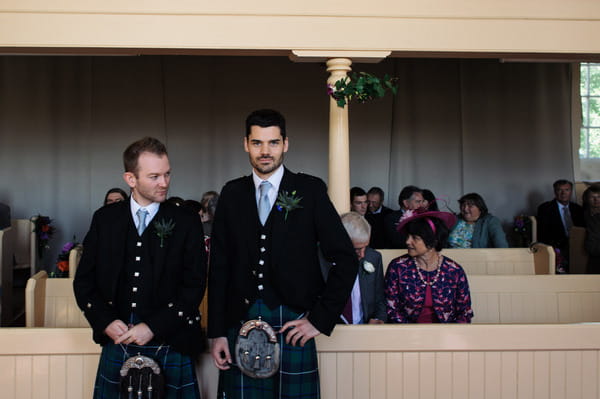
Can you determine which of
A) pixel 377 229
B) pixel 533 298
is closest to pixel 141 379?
pixel 533 298

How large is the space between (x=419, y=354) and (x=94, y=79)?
7.07 m

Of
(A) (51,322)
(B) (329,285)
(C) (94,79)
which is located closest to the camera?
(B) (329,285)

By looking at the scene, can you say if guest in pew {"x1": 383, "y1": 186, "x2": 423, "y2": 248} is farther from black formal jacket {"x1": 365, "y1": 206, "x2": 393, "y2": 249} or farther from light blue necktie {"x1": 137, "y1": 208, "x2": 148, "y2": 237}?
light blue necktie {"x1": 137, "y1": 208, "x2": 148, "y2": 237}

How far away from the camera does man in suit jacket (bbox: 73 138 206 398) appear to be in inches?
110

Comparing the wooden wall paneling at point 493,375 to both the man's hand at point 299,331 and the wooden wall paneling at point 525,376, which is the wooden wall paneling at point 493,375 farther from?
the man's hand at point 299,331

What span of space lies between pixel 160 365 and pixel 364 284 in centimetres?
144

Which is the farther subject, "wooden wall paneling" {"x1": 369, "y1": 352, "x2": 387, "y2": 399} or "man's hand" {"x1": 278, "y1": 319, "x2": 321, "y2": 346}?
"wooden wall paneling" {"x1": 369, "y1": 352, "x2": 387, "y2": 399}

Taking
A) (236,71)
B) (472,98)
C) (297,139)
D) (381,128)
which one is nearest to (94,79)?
(236,71)

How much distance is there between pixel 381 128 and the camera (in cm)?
930

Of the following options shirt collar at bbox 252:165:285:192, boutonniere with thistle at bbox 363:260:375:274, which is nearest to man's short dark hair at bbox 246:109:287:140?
shirt collar at bbox 252:165:285:192

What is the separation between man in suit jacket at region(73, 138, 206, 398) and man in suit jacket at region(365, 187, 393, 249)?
15.6 feet

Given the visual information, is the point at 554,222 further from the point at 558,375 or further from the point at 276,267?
the point at 276,267

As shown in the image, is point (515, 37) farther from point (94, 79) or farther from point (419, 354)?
point (94, 79)

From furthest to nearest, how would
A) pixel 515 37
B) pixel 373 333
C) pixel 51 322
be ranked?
1. pixel 515 37
2. pixel 51 322
3. pixel 373 333
